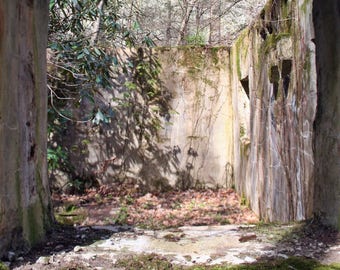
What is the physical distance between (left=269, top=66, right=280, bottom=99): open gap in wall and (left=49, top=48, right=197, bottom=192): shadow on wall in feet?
10.8

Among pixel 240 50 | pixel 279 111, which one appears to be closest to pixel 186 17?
pixel 240 50

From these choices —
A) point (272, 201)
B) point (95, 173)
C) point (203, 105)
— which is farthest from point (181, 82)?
point (272, 201)

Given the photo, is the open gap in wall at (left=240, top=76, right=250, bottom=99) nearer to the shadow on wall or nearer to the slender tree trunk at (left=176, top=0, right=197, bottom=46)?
the shadow on wall

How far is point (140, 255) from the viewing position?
2531mm

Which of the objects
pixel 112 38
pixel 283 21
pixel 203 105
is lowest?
pixel 203 105

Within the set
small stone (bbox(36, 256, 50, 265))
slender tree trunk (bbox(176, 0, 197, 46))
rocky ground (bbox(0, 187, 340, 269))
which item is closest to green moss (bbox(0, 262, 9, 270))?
rocky ground (bbox(0, 187, 340, 269))

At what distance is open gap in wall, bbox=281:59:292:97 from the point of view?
14.9 ft

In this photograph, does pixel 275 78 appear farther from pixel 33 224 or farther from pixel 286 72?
pixel 33 224

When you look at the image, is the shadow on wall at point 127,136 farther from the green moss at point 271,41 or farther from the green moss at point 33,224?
the green moss at point 33,224

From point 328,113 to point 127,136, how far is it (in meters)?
5.51

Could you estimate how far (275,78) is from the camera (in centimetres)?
498

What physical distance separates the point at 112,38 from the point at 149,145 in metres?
2.15

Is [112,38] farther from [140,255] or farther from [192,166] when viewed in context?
[140,255]

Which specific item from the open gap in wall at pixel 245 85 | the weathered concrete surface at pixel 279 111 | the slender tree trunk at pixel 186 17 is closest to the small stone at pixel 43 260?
the weathered concrete surface at pixel 279 111
